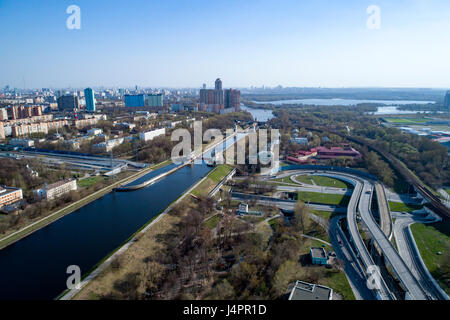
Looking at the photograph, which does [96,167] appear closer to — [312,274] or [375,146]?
[312,274]

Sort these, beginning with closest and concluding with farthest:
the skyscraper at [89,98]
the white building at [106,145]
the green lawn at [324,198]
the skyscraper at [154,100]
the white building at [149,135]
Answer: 1. the green lawn at [324,198]
2. the white building at [106,145]
3. the white building at [149,135]
4. the skyscraper at [89,98]
5. the skyscraper at [154,100]

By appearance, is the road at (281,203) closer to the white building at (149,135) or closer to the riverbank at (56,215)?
the riverbank at (56,215)

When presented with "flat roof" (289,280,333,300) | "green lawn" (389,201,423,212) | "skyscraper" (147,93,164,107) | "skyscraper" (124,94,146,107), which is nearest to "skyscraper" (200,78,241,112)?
"skyscraper" (147,93,164,107)

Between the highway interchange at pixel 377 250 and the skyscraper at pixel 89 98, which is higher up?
the skyscraper at pixel 89 98

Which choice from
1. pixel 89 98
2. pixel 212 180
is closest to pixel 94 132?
pixel 212 180

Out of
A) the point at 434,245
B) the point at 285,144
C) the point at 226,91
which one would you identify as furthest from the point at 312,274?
the point at 226,91

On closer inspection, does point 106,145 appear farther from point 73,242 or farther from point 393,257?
point 393,257

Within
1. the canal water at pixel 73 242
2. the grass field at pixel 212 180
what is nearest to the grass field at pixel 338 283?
the canal water at pixel 73 242
